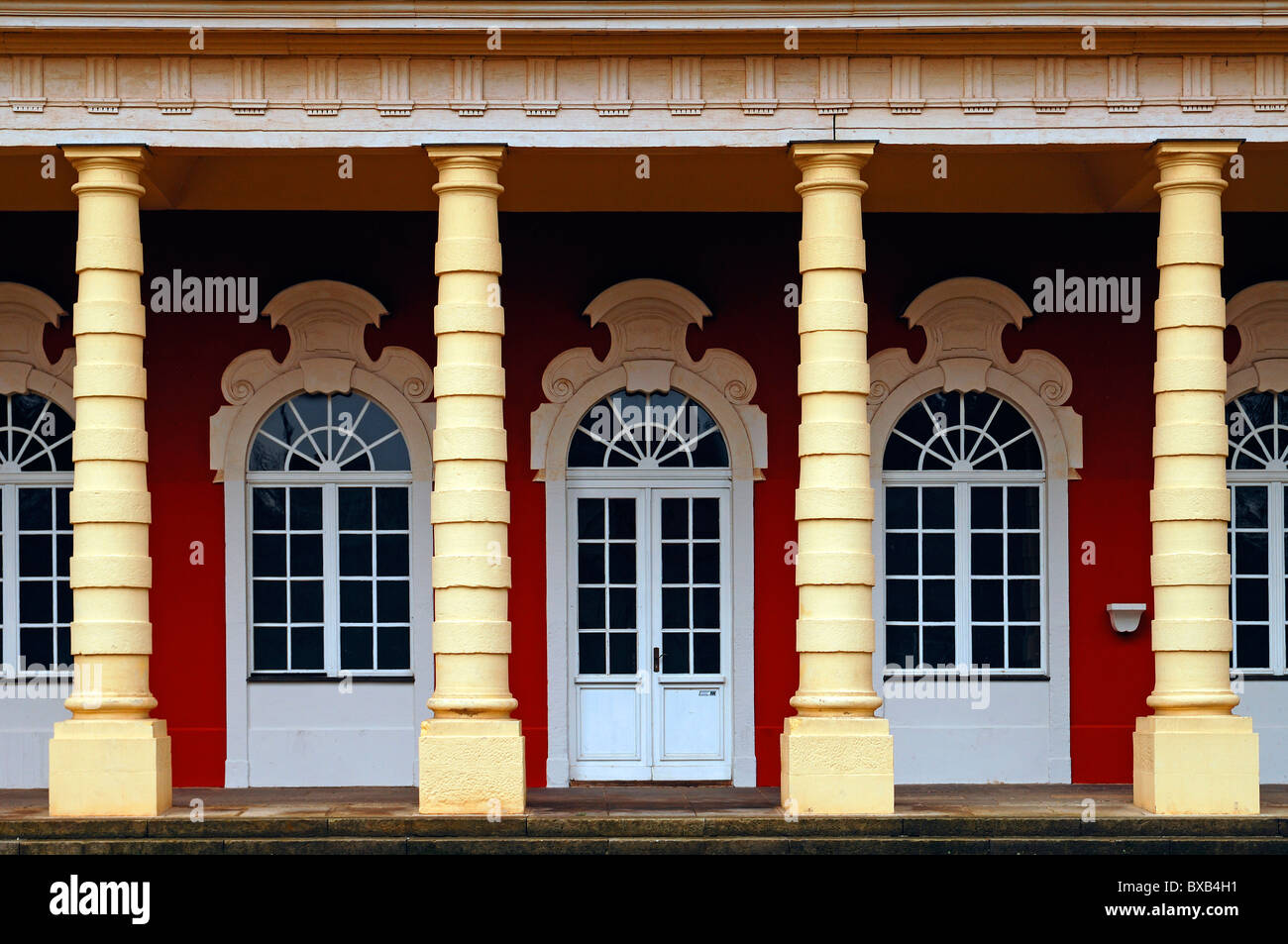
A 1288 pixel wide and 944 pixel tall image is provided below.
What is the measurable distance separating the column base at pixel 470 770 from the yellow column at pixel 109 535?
188 cm

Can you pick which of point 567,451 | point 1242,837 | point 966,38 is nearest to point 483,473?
point 567,451

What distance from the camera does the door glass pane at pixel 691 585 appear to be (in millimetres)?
13906

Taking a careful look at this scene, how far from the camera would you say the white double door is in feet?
45.2

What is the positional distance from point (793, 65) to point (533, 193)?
8.99 feet

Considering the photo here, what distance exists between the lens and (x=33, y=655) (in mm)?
13820

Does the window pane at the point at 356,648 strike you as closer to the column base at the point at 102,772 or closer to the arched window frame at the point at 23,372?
the arched window frame at the point at 23,372

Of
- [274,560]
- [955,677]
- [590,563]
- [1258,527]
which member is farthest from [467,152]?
[1258,527]

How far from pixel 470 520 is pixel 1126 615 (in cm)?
573

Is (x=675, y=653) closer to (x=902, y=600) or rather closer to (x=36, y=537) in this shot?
(x=902, y=600)

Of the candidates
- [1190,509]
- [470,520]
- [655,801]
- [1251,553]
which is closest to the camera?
[470,520]

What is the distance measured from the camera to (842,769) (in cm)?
1131

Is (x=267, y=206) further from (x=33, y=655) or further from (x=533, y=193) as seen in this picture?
(x=33, y=655)

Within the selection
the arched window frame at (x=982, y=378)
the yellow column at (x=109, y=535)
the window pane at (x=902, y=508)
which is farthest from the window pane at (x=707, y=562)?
the yellow column at (x=109, y=535)
